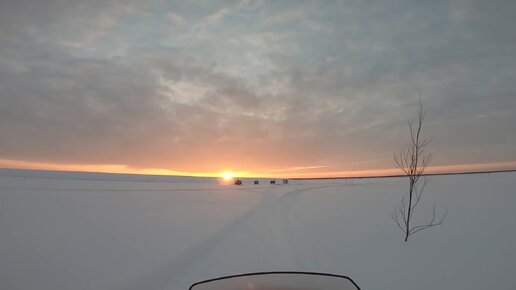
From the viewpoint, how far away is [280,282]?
221 centimetres

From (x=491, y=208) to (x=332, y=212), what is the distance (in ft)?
25.4

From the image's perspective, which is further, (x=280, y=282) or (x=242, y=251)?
Result: (x=242, y=251)

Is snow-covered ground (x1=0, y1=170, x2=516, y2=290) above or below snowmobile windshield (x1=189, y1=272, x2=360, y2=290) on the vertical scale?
below

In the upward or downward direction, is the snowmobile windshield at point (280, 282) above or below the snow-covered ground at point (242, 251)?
above

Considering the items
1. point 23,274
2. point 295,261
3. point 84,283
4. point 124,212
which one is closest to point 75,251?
point 23,274

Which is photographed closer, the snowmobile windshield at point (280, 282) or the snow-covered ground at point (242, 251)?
the snowmobile windshield at point (280, 282)

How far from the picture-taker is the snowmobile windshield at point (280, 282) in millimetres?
2135

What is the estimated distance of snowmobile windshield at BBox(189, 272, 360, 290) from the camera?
2135 mm

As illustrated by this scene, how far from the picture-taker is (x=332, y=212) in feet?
52.3

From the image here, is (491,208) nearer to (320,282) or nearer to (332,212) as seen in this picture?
(332,212)

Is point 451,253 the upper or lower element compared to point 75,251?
lower

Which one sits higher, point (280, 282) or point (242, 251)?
point (280, 282)

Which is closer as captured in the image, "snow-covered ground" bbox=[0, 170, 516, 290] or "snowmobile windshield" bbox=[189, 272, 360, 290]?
"snowmobile windshield" bbox=[189, 272, 360, 290]

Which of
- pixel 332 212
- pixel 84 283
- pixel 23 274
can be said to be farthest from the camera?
pixel 332 212
